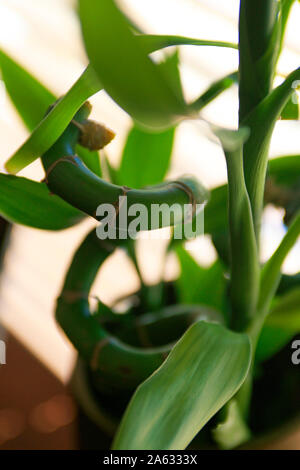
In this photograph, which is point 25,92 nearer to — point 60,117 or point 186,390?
point 60,117

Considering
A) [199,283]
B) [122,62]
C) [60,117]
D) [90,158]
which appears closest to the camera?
[122,62]

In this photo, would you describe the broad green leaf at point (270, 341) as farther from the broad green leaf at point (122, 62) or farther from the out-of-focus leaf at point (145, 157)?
the broad green leaf at point (122, 62)

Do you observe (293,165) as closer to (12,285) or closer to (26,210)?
(26,210)

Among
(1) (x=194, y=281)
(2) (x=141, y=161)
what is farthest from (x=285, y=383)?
(2) (x=141, y=161)

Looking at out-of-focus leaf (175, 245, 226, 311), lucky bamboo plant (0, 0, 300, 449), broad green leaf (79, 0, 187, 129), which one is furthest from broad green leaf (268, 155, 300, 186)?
broad green leaf (79, 0, 187, 129)

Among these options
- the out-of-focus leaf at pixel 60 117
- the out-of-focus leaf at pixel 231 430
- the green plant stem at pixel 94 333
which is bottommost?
the out-of-focus leaf at pixel 231 430

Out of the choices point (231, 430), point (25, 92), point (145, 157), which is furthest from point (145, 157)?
point (231, 430)

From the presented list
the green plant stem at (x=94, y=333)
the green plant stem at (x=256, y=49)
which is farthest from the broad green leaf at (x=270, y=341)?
the green plant stem at (x=256, y=49)

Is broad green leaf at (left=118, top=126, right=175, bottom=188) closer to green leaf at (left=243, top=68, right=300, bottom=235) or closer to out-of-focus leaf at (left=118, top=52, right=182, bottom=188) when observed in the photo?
out-of-focus leaf at (left=118, top=52, right=182, bottom=188)
